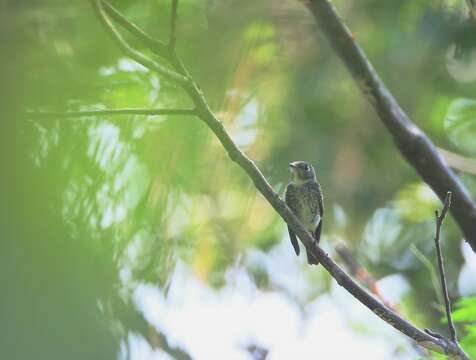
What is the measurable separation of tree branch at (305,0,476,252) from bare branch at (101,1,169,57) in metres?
1.42

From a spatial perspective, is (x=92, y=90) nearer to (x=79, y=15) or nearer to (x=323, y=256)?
(x=79, y=15)

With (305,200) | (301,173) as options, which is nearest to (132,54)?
(305,200)

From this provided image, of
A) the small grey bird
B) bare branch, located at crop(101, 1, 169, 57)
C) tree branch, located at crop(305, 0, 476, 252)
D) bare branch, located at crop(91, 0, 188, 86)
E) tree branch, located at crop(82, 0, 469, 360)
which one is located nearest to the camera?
bare branch, located at crop(91, 0, 188, 86)

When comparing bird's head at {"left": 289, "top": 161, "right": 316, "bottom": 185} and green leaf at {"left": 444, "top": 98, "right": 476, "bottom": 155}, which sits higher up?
bird's head at {"left": 289, "top": 161, "right": 316, "bottom": 185}

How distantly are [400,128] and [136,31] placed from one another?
1622mm

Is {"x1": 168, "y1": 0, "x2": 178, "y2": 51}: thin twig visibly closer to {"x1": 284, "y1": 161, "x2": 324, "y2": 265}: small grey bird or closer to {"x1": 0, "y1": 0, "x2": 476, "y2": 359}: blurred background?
{"x1": 0, "y1": 0, "x2": 476, "y2": 359}: blurred background

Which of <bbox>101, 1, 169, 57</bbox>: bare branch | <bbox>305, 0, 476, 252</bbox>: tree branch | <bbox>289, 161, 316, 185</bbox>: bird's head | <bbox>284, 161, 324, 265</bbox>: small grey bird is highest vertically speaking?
<bbox>101, 1, 169, 57</bbox>: bare branch

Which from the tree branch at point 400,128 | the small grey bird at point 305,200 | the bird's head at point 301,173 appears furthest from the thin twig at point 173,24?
the bird's head at point 301,173

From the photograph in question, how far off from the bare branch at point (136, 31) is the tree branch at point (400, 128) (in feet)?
4.65

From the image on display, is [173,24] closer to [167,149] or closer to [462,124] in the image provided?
[167,149]

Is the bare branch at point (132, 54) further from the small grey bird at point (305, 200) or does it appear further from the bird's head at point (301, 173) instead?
the bird's head at point (301, 173)

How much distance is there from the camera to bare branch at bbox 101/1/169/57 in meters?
2.30

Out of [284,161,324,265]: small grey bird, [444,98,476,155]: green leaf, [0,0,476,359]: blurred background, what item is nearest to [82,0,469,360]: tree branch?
[0,0,476,359]: blurred background

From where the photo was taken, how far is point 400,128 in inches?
143
